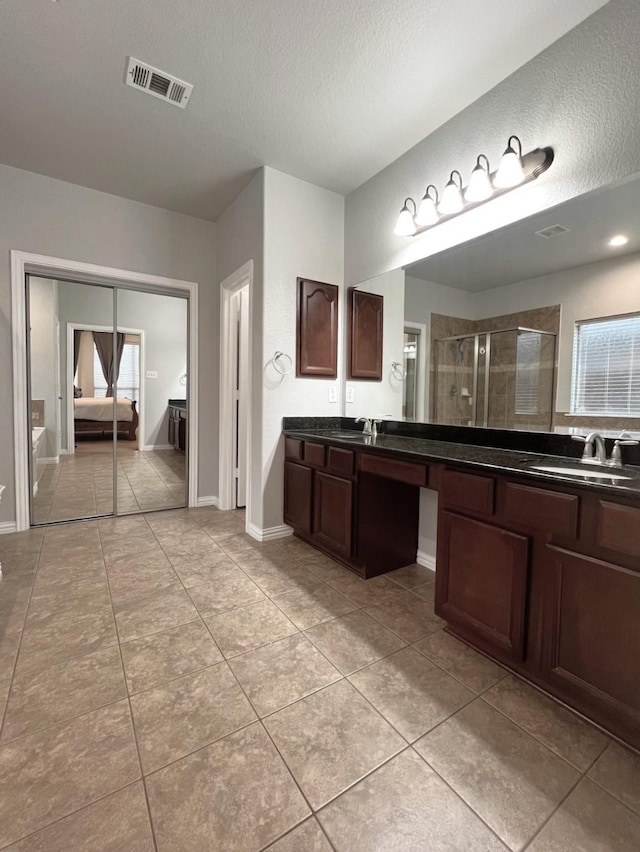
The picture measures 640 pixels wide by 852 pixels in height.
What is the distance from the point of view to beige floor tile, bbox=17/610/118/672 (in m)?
1.58

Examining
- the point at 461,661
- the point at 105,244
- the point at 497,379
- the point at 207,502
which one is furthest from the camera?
the point at 207,502

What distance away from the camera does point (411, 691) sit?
1435 millimetres

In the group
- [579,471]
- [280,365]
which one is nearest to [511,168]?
[579,471]

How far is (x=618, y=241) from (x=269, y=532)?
2684mm

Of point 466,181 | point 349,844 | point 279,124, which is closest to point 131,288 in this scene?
point 279,124

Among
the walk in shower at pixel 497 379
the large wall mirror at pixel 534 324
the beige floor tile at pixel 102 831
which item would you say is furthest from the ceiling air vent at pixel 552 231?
the beige floor tile at pixel 102 831

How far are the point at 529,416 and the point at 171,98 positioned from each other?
8.60 feet

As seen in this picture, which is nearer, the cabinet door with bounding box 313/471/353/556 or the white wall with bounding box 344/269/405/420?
the cabinet door with bounding box 313/471/353/556

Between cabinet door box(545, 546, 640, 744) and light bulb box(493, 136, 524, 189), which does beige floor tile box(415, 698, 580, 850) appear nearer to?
cabinet door box(545, 546, 640, 744)

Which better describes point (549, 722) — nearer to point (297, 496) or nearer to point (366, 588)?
point (366, 588)

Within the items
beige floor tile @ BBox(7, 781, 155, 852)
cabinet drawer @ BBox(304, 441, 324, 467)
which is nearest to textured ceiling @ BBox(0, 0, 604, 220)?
cabinet drawer @ BBox(304, 441, 324, 467)

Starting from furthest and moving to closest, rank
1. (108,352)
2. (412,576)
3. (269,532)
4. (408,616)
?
(108,352) → (269,532) → (412,576) → (408,616)

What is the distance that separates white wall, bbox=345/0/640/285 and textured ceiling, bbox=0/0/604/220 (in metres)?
0.09

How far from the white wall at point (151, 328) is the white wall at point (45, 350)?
0.07 metres
